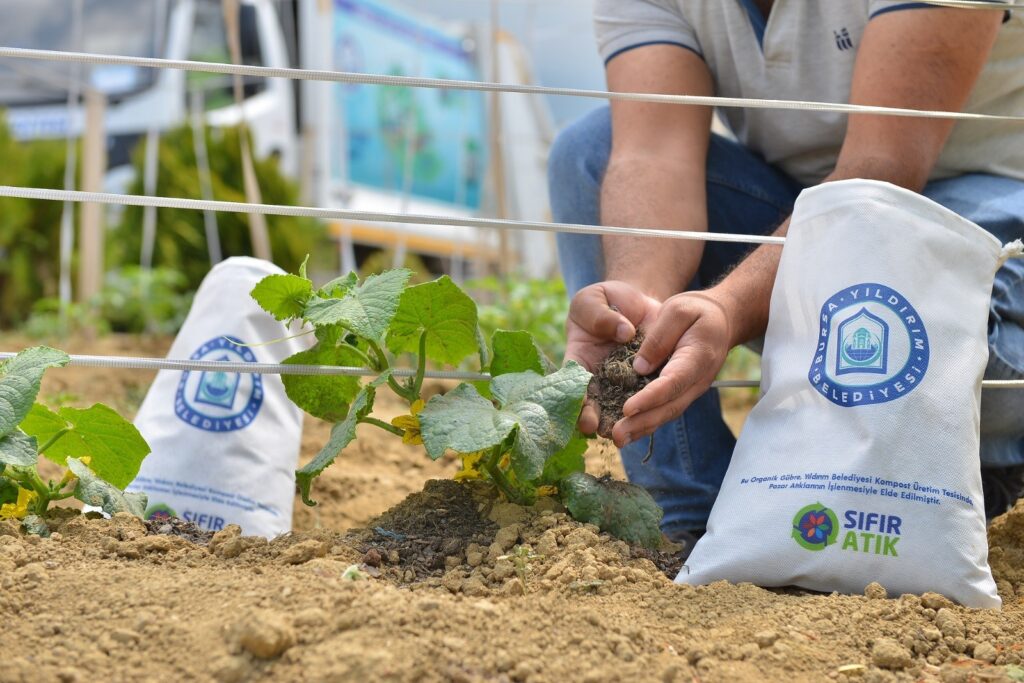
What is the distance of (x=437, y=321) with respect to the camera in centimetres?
132

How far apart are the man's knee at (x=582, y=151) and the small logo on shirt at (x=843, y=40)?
43cm

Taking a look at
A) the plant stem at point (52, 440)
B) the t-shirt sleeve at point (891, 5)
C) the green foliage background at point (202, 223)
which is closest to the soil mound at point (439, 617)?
the plant stem at point (52, 440)

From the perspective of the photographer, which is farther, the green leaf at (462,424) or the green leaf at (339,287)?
the green leaf at (339,287)

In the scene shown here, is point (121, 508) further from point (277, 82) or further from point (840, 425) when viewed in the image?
point (277, 82)

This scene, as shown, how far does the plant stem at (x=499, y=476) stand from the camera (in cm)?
123

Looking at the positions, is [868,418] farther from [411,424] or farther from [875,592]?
[411,424]

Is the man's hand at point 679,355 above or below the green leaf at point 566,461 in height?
above

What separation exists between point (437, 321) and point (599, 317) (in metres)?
0.21

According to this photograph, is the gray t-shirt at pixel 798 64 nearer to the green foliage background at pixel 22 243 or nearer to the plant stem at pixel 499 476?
the plant stem at pixel 499 476

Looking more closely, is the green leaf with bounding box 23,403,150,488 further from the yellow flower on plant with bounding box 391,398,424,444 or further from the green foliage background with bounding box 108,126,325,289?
the green foliage background with bounding box 108,126,325,289

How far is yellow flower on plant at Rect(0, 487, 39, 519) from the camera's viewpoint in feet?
3.95

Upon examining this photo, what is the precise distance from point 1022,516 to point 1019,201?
0.47m

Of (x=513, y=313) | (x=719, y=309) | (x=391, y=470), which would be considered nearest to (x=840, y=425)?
(x=719, y=309)

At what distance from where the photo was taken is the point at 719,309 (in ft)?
4.32
